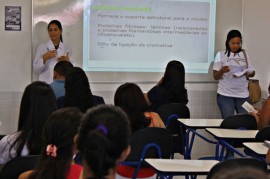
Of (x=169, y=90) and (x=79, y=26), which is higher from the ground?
(x=79, y=26)

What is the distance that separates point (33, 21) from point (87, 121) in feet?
13.4

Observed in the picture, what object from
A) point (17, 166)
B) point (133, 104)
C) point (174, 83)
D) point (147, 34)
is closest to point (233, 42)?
point (147, 34)

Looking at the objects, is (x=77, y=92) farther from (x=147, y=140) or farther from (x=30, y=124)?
(x=30, y=124)

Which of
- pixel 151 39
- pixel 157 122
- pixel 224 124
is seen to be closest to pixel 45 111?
pixel 157 122

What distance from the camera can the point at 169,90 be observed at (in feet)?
15.9

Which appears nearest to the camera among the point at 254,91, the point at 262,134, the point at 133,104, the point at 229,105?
the point at 133,104

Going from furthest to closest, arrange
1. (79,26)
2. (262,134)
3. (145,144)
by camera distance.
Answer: (79,26), (262,134), (145,144)

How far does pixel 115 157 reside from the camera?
5.40 feet

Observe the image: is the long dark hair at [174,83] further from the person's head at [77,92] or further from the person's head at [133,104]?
the person's head at [133,104]

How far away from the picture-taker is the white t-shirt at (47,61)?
17.9 feet

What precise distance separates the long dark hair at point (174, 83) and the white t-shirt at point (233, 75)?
1.12 m

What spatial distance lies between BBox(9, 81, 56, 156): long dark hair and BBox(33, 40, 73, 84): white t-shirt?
2709 millimetres

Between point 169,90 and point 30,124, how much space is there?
2.41 meters

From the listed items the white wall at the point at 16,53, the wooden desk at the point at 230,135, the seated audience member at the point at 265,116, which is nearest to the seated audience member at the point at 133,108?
the wooden desk at the point at 230,135
